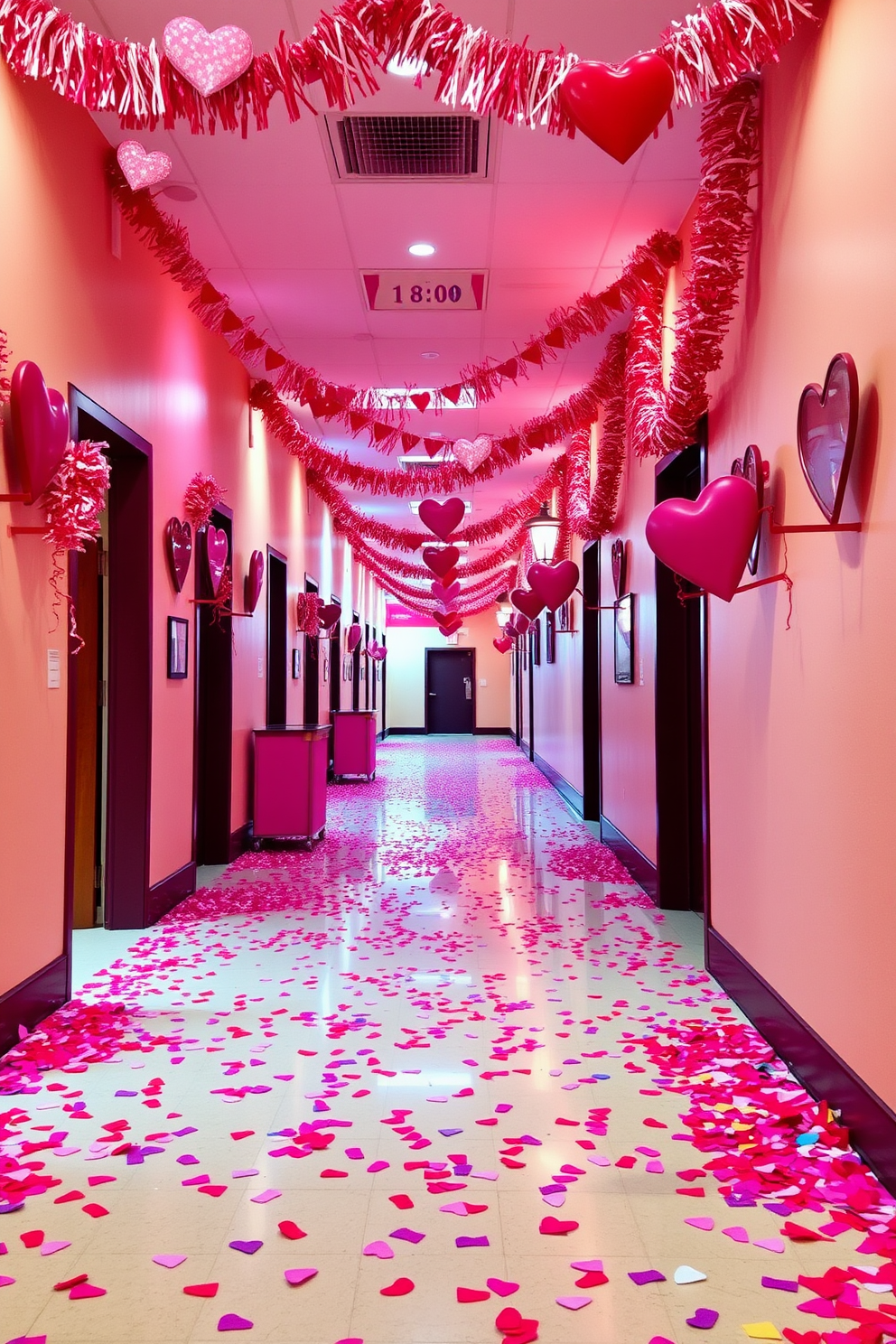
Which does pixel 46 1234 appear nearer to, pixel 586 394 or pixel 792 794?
pixel 792 794

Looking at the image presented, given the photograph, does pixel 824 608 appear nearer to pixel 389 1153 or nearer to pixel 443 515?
pixel 389 1153

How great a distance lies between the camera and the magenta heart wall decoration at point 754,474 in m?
3.31

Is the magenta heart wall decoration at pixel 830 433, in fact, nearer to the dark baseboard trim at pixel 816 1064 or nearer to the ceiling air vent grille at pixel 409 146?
the dark baseboard trim at pixel 816 1064

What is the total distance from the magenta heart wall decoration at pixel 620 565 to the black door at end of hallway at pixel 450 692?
17.9 metres

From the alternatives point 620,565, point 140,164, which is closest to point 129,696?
point 140,164

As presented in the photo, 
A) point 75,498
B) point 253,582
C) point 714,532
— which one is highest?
point 253,582

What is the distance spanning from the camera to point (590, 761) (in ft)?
29.5

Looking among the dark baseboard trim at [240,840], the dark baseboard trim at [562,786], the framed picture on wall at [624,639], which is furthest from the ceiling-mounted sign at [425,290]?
the dark baseboard trim at [562,786]

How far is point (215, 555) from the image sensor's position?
19.6 ft

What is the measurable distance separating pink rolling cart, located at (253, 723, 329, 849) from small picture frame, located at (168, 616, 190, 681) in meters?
1.72

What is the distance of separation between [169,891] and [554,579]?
3.75m

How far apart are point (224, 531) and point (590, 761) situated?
13.2 ft

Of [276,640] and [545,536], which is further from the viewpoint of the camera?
[276,640]

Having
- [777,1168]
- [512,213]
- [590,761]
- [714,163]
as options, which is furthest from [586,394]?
[777,1168]
